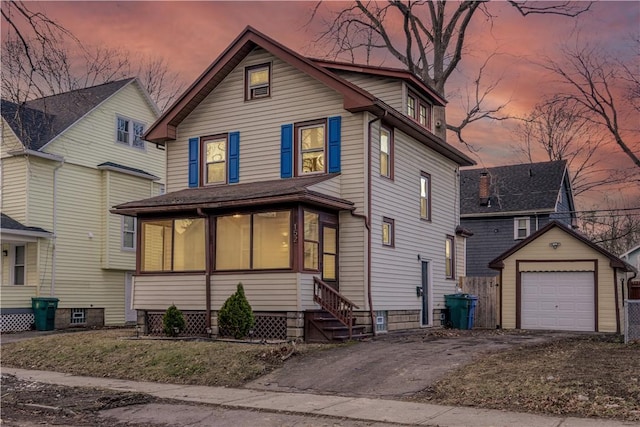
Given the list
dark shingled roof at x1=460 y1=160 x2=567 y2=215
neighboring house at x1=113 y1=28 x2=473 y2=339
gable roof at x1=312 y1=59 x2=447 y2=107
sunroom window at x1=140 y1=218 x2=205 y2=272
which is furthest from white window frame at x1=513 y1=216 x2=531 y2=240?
sunroom window at x1=140 y1=218 x2=205 y2=272

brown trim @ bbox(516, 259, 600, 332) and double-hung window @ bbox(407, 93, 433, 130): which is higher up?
double-hung window @ bbox(407, 93, 433, 130)

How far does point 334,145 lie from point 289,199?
2977 millimetres

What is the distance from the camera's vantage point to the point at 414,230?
21.2m

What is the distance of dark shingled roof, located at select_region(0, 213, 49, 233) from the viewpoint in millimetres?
23258

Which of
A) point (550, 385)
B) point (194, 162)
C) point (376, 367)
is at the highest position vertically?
point (194, 162)

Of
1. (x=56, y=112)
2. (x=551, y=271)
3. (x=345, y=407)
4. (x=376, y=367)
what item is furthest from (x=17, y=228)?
(x=551, y=271)

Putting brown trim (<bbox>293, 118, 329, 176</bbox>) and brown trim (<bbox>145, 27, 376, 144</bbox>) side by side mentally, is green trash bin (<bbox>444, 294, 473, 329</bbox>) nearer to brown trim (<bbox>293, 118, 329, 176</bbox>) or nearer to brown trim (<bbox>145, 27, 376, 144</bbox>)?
brown trim (<bbox>293, 118, 329, 176</bbox>)

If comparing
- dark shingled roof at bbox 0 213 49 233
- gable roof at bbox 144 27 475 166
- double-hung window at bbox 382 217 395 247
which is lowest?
double-hung window at bbox 382 217 395 247

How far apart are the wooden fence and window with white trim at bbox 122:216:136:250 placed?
13.7m

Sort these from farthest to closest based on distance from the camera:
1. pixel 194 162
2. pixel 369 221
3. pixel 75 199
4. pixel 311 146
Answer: pixel 75 199, pixel 194 162, pixel 311 146, pixel 369 221

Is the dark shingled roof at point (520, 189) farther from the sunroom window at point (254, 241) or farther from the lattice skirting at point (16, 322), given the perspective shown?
the lattice skirting at point (16, 322)

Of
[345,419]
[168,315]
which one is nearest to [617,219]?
[168,315]

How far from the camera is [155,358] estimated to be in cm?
1466

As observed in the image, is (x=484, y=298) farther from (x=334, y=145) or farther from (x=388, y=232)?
(x=334, y=145)
